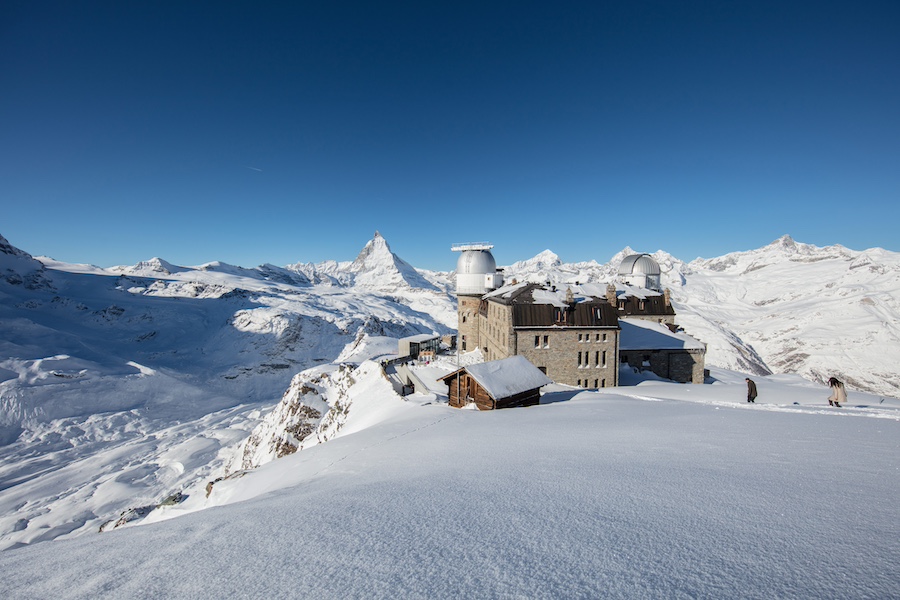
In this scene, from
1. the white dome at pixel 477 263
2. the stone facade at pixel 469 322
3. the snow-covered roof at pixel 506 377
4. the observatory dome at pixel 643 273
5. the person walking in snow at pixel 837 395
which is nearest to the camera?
the person walking in snow at pixel 837 395

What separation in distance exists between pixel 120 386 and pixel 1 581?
6809cm

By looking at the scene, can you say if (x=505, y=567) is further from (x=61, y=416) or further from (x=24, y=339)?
(x=24, y=339)

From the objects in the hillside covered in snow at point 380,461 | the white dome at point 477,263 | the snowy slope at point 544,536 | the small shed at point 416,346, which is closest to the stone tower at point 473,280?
the white dome at point 477,263

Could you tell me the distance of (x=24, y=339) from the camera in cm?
6059

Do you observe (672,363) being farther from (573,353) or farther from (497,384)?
(497,384)

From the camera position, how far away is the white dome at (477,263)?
40.0m

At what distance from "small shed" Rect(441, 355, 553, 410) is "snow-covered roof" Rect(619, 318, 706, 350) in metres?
17.8

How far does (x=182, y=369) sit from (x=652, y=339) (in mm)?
80572

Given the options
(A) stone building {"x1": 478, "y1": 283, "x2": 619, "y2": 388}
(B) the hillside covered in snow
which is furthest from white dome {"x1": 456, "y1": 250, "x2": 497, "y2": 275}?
(A) stone building {"x1": 478, "y1": 283, "x2": 619, "y2": 388}

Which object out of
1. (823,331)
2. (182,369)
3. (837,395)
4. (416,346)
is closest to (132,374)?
(182,369)

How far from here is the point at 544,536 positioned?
12.5 ft

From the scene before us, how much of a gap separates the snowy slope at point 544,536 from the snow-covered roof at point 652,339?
27.6 m

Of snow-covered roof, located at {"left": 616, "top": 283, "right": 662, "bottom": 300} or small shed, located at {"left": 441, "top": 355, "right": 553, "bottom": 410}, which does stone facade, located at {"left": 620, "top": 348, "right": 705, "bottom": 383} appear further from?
small shed, located at {"left": 441, "top": 355, "right": 553, "bottom": 410}

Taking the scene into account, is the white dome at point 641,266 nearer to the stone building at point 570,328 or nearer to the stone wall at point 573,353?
the stone building at point 570,328
